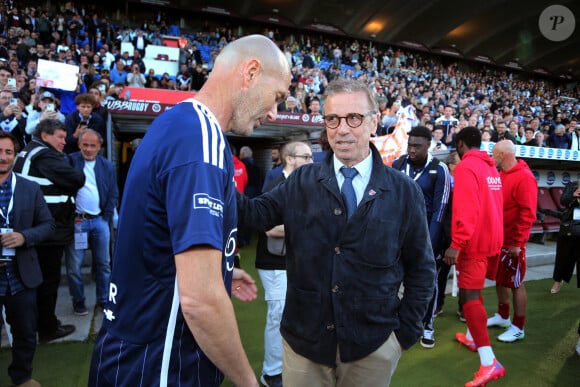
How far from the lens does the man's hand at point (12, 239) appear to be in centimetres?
287

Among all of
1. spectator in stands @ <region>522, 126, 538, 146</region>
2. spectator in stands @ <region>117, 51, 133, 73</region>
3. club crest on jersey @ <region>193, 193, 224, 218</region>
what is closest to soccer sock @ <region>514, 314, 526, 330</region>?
club crest on jersey @ <region>193, 193, 224, 218</region>

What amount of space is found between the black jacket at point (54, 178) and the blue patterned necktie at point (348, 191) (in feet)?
10.4

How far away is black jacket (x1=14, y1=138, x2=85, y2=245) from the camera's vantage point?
150 inches

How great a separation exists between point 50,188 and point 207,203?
3.68 metres

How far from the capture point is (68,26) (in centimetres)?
1645

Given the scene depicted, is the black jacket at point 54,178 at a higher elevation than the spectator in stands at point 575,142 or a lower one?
lower

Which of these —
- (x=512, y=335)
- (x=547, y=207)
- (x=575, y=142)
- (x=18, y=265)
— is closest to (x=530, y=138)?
(x=575, y=142)

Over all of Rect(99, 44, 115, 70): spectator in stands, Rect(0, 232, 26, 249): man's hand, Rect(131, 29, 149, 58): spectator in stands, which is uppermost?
Rect(131, 29, 149, 58): spectator in stands

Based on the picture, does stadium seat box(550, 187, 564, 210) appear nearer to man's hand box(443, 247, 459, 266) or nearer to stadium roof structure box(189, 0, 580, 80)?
man's hand box(443, 247, 459, 266)

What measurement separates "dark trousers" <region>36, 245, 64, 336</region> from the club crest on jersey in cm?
361

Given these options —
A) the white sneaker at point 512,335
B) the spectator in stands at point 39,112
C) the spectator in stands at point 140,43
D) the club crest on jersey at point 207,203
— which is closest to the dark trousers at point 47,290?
the spectator in stands at point 39,112

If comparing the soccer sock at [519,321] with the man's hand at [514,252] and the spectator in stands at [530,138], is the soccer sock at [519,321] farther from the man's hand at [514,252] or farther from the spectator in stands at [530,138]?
the spectator in stands at [530,138]

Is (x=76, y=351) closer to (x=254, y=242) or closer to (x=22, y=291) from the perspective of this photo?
(x=22, y=291)

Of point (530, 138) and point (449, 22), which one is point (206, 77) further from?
point (449, 22)
